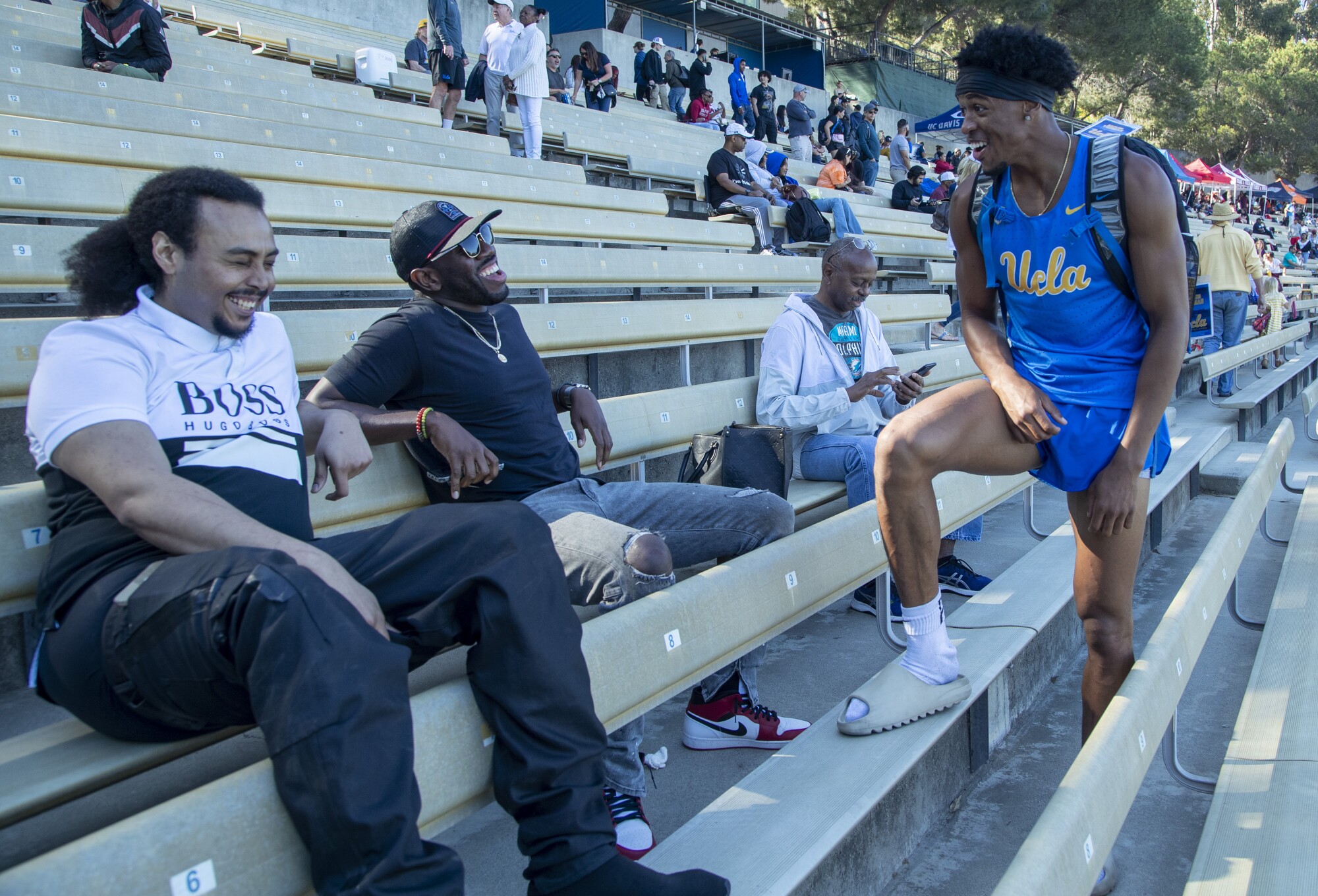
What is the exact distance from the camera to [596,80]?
11.8 meters

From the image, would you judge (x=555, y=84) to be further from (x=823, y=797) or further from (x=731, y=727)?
(x=823, y=797)

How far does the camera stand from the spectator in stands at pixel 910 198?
1139 centimetres

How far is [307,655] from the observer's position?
112cm

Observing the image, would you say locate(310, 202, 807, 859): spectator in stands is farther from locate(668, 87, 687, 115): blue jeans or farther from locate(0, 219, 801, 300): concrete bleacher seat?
locate(668, 87, 687, 115): blue jeans

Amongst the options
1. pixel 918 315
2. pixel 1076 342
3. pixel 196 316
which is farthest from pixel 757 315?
pixel 196 316

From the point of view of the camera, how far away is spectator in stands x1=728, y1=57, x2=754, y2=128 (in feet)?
45.3

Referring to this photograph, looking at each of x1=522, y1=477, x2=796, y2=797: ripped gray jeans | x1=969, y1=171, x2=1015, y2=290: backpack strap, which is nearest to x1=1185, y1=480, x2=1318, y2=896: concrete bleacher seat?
x1=522, y1=477, x2=796, y2=797: ripped gray jeans

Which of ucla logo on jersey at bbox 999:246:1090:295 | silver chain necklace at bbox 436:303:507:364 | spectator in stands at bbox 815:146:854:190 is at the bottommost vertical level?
silver chain necklace at bbox 436:303:507:364

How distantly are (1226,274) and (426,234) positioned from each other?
22.4ft

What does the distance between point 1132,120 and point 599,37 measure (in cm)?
2539

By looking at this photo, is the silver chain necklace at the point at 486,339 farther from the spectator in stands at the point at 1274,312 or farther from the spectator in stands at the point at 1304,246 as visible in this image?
the spectator in stands at the point at 1304,246

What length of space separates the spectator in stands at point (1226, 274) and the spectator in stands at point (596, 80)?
7.00m

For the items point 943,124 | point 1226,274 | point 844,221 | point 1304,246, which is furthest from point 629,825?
point 1304,246

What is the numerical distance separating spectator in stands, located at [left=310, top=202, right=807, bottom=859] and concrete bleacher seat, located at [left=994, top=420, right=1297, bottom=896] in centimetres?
80
